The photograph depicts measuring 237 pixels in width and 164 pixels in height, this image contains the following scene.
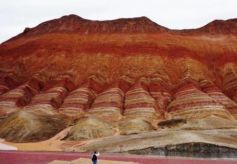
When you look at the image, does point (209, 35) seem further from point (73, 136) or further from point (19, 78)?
point (73, 136)

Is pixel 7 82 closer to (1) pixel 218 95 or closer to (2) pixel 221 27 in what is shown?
(1) pixel 218 95

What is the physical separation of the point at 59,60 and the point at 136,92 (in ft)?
80.9

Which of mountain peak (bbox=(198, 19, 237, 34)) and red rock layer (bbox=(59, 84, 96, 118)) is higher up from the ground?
mountain peak (bbox=(198, 19, 237, 34))

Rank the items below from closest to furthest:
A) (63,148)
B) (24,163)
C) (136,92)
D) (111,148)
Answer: (24,163), (111,148), (63,148), (136,92)

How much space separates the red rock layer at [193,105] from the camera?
281 ft

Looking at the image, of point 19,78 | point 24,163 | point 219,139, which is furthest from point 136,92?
point 24,163

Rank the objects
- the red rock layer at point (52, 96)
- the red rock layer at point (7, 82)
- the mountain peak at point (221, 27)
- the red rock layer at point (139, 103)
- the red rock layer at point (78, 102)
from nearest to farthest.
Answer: the red rock layer at point (139, 103), the red rock layer at point (78, 102), the red rock layer at point (52, 96), the red rock layer at point (7, 82), the mountain peak at point (221, 27)

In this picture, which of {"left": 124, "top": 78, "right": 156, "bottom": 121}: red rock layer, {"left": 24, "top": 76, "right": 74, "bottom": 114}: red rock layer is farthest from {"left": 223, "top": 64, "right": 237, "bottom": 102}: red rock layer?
{"left": 24, "top": 76, "right": 74, "bottom": 114}: red rock layer

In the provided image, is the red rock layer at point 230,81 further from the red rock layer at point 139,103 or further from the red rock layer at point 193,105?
the red rock layer at point 139,103

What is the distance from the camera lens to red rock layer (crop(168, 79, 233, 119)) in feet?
281

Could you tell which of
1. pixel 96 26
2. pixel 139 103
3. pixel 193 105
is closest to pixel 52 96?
pixel 139 103

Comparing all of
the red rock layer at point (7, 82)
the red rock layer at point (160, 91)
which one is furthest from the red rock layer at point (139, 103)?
the red rock layer at point (7, 82)

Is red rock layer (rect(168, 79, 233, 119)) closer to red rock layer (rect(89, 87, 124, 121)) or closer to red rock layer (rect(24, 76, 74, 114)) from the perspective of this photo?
red rock layer (rect(89, 87, 124, 121))

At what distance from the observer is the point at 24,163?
39.1 m
